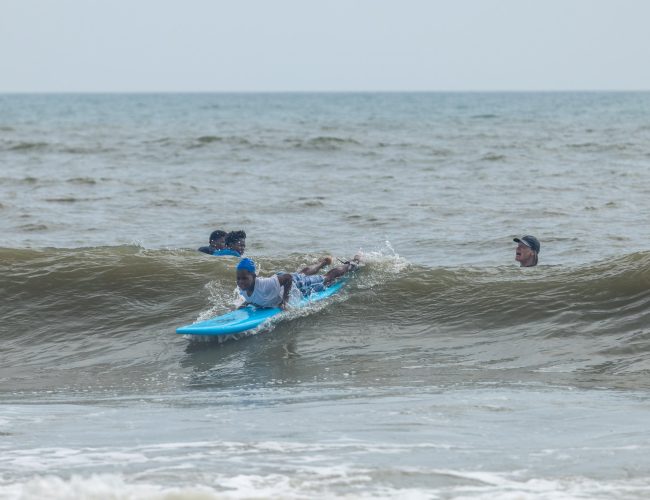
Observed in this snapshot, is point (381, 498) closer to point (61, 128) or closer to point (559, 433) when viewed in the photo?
point (559, 433)

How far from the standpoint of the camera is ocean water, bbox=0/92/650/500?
7004mm

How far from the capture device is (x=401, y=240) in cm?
1934

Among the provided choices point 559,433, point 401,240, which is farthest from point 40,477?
point 401,240

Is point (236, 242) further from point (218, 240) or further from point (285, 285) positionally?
point (285, 285)

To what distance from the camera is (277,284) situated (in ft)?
40.0

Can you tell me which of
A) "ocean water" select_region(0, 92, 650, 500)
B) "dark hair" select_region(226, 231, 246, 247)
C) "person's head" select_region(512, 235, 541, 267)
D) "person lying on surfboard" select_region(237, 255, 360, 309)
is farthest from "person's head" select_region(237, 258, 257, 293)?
"person's head" select_region(512, 235, 541, 267)

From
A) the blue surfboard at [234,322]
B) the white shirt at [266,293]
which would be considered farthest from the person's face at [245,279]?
the blue surfboard at [234,322]

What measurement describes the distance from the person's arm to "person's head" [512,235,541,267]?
3.95 metres

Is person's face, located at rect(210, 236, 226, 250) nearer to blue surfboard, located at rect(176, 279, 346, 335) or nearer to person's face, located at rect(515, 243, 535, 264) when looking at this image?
blue surfboard, located at rect(176, 279, 346, 335)

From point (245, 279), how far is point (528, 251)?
15.9 feet

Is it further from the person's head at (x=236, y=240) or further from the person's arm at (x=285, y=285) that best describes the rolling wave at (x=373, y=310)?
the person's head at (x=236, y=240)

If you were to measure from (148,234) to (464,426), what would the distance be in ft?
43.6

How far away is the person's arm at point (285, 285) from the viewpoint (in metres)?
12.2

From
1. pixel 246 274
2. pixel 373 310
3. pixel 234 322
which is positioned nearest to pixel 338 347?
pixel 234 322
